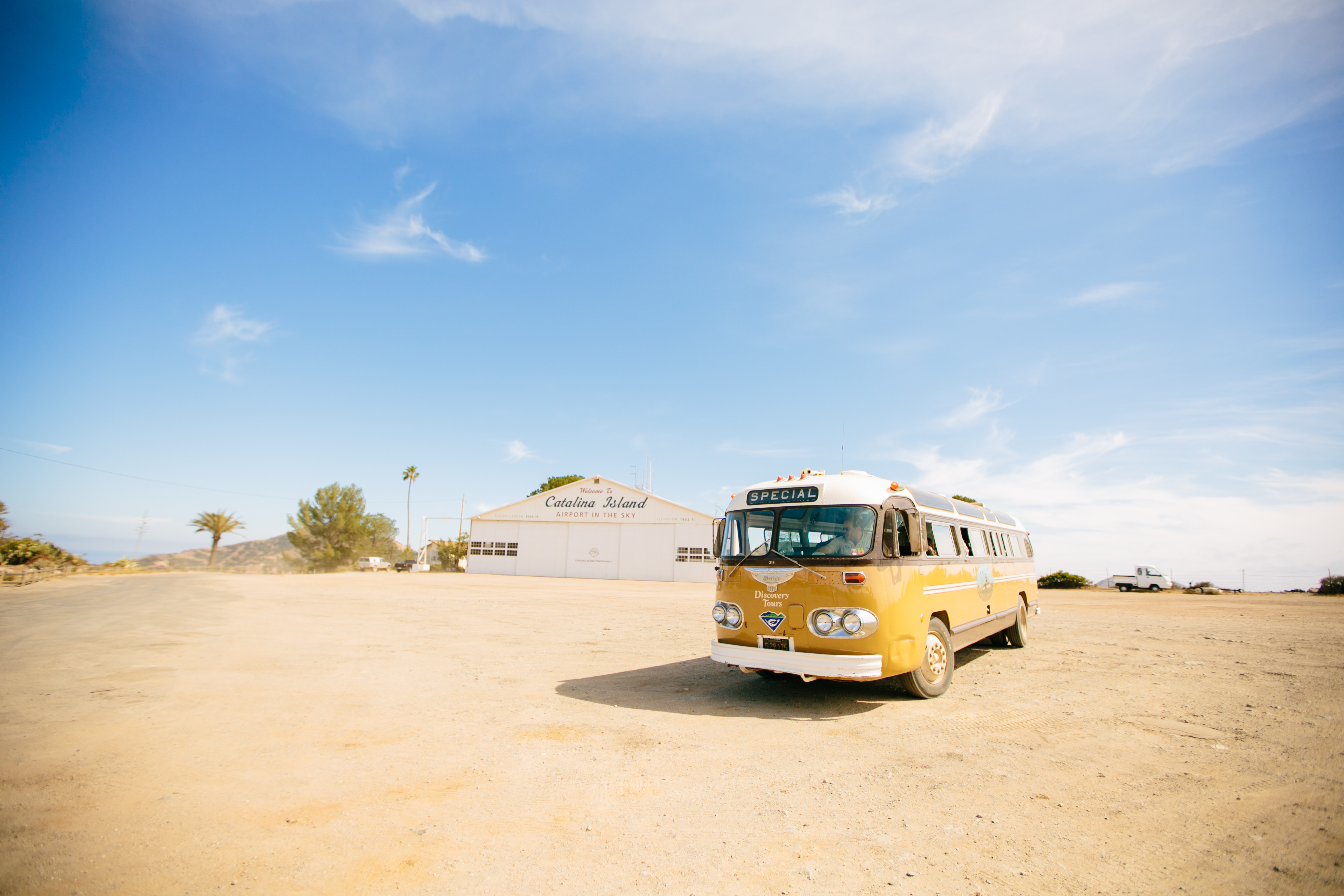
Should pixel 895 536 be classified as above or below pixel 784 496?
below

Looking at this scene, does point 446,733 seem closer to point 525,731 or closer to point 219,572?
point 525,731

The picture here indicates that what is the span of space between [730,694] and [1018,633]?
7341 mm

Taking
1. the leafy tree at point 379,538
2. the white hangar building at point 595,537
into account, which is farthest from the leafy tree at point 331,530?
the white hangar building at point 595,537

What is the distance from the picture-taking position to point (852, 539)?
23.9ft

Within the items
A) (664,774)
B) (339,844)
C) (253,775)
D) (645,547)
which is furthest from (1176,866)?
(645,547)

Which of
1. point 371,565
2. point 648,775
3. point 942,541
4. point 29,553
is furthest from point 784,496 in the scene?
point 371,565

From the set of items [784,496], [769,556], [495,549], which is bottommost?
[769,556]

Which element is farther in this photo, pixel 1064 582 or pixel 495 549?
pixel 495 549

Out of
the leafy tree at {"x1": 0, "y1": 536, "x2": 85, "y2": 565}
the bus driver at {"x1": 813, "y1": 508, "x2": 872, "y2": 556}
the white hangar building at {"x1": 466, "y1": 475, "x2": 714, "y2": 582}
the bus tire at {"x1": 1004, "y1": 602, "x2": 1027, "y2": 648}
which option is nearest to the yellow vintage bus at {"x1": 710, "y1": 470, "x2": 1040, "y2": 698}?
the bus driver at {"x1": 813, "y1": 508, "x2": 872, "y2": 556}

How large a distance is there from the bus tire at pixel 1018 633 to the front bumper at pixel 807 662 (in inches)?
272

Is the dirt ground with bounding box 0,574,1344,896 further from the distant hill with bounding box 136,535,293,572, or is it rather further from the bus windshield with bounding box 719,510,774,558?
the distant hill with bounding box 136,535,293,572

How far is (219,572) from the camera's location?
42.7m

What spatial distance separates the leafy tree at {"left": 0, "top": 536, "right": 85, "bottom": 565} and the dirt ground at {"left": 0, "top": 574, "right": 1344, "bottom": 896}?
96.7 feet

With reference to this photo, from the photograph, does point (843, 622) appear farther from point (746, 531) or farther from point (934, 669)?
point (934, 669)
